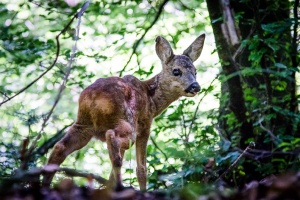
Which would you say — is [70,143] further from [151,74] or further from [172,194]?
[172,194]

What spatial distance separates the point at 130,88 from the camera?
6414 mm

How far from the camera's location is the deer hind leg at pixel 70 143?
18.0 feet

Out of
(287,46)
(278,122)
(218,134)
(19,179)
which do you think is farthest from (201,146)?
(19,179)

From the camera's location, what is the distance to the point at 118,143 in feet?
18.1

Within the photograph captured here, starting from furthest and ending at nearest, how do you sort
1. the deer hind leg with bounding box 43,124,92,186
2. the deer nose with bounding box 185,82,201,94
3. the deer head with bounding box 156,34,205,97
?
the deer head with bounding box 156,34,205,97, the deer nose with bounding box 185,82,201,94, the deer hind leg with bounding box 43,124,92,186

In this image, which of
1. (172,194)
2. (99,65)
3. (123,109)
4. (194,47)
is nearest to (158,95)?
(194,47)

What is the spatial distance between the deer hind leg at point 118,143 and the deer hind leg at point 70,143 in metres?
0.37

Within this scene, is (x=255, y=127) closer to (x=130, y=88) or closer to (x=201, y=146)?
(x=201, y=146)

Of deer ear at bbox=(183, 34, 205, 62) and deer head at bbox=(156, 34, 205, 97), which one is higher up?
deer ear at bbox=(183, 34, 205, 62)

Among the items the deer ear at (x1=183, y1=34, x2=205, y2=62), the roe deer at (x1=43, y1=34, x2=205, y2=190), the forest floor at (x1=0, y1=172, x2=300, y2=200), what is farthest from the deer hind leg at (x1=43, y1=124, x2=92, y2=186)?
the forest floor at (x1=0, y1=172, x2=300, y2=200)

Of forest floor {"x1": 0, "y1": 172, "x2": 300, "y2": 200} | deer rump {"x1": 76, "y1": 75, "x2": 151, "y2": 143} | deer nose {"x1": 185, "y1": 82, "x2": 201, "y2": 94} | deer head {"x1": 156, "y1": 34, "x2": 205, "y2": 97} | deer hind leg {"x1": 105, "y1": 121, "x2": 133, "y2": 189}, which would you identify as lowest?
forest floor {"x1": 0, "y1": 172, "x2": 300, "y2": 200}

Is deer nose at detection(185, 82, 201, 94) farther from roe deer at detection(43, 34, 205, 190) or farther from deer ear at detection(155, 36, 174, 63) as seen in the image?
deer ear at detection(155, 36, 174, 63)

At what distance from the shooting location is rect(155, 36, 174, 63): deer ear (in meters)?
7.70

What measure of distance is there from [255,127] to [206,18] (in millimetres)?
2112
